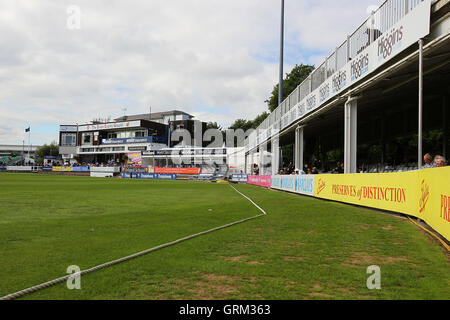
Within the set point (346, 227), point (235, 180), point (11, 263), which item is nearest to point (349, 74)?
point (346, 227)

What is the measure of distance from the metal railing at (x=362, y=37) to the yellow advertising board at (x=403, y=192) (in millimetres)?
5009

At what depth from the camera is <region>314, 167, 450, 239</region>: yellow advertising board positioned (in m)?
6.93

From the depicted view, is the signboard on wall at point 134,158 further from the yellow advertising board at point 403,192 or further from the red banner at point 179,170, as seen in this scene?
the yellow advertising board at point 403,192

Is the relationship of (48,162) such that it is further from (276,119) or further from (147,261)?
(147,261)

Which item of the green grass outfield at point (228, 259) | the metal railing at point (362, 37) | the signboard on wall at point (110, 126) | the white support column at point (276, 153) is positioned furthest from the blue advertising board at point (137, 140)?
the green grass outfield at point (228, 259)

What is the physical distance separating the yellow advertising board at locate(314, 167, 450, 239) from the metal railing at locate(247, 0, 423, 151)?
5009 mm

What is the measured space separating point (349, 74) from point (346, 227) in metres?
8.75

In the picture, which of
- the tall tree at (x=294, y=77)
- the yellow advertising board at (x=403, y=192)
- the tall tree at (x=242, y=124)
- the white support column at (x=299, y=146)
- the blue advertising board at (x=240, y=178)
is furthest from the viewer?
the tall tree at (x=242, y=124)

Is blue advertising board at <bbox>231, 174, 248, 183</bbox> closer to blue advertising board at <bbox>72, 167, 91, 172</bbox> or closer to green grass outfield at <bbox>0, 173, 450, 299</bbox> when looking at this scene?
green grass outfield at <bbox>0, 173, 450, 299</bbox>

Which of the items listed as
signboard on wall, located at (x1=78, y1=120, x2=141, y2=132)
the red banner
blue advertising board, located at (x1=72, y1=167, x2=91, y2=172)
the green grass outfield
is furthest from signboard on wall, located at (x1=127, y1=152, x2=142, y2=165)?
the green grass outfield

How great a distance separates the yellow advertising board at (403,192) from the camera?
22.7 feet

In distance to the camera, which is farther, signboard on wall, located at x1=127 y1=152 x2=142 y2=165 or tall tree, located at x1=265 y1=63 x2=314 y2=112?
signboard on wall, located at x1=127 y1=152 x2=142 y2=165

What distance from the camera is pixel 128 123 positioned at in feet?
313

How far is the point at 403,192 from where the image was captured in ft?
33.9
